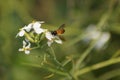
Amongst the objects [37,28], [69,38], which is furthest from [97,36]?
[37,28]

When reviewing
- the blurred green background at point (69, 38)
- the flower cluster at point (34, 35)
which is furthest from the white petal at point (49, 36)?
the blurred green background at point (69, 38)

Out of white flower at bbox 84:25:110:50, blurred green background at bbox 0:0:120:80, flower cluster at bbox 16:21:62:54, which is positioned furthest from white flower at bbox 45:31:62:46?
white flower at bbox 84:25:110:50

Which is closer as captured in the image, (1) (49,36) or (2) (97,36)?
(1) (49,36)

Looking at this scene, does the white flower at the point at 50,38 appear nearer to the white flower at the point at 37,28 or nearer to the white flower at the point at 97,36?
the white flower at the point at 37,28

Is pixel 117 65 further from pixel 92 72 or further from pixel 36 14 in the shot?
pixel 36 14

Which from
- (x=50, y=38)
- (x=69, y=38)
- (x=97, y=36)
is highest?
(x=69, y=38)

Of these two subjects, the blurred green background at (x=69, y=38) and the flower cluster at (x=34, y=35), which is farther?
the blurred green background at (x=69, y=38)

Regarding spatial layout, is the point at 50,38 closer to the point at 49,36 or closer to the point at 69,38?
the point at 49,36

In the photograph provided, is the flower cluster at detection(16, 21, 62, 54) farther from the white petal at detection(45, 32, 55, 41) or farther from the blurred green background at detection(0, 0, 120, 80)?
the blurred green background at detection(0, 0, 120, 80)
